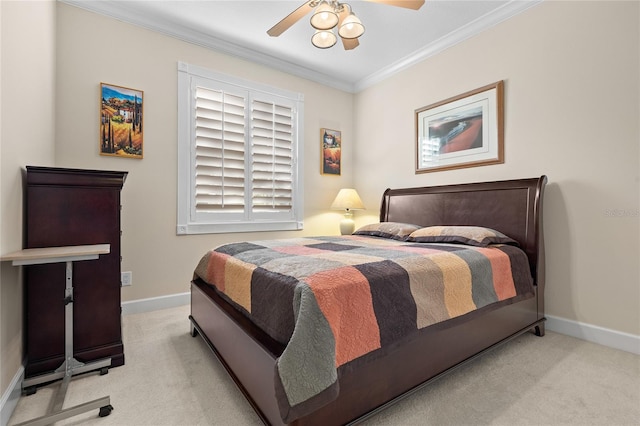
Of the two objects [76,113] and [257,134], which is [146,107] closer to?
[76,113]

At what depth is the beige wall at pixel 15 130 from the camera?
1379 millimetres

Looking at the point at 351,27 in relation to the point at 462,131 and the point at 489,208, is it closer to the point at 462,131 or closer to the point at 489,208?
the point at 462,131

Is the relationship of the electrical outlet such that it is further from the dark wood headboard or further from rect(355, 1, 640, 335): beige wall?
rect(355, 1, 640, 335): beige wall

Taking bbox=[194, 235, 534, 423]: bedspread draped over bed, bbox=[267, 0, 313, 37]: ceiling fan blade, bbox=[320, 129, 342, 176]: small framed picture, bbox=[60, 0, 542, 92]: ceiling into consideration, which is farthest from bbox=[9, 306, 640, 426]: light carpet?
bbox=[60, 0, 542, 92]: ceiling

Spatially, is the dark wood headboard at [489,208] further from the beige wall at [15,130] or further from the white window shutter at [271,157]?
the beige wall at [15,130]

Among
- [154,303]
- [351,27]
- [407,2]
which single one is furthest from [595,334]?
[154,303]

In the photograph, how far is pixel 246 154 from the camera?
11.0 ft

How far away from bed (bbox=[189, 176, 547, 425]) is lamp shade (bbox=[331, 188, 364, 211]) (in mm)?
1021

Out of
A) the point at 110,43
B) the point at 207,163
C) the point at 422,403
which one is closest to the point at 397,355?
the point at 422,403

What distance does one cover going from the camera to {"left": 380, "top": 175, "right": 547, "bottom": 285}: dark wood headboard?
2.32m

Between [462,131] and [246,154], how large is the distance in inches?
90.9

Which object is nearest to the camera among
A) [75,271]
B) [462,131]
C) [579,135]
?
[75,271]

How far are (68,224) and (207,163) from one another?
4.88 feet

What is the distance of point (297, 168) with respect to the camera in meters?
3.79
